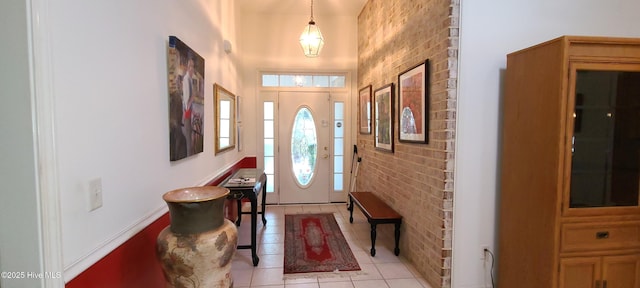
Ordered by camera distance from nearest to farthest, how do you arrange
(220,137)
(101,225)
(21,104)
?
(21,104) → (101,225) → (220,137)

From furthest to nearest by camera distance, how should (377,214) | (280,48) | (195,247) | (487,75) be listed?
(280,48) → (377,214) → (487,75) → (195,247)

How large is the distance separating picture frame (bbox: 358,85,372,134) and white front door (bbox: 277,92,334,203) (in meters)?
0.56

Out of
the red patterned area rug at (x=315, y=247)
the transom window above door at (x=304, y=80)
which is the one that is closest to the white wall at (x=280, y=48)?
the transom window above door at (x=304, y=80)

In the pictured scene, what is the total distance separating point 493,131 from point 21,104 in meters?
2.77

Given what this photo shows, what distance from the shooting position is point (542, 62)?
6.24 feet

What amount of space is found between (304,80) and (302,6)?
1.19 m

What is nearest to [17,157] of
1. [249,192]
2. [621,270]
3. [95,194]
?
[95,194]

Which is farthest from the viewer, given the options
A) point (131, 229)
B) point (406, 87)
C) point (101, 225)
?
point (406, 87)

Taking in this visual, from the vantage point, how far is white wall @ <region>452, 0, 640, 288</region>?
2.29 metres

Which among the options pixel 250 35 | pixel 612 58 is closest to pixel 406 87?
pixel 612 58

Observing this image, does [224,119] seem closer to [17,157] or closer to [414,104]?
[414,104]

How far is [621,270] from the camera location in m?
1.92

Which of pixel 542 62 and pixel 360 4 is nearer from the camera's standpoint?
pixel 542 62

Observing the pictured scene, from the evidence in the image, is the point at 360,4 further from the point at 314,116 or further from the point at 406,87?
the point at 406,87
